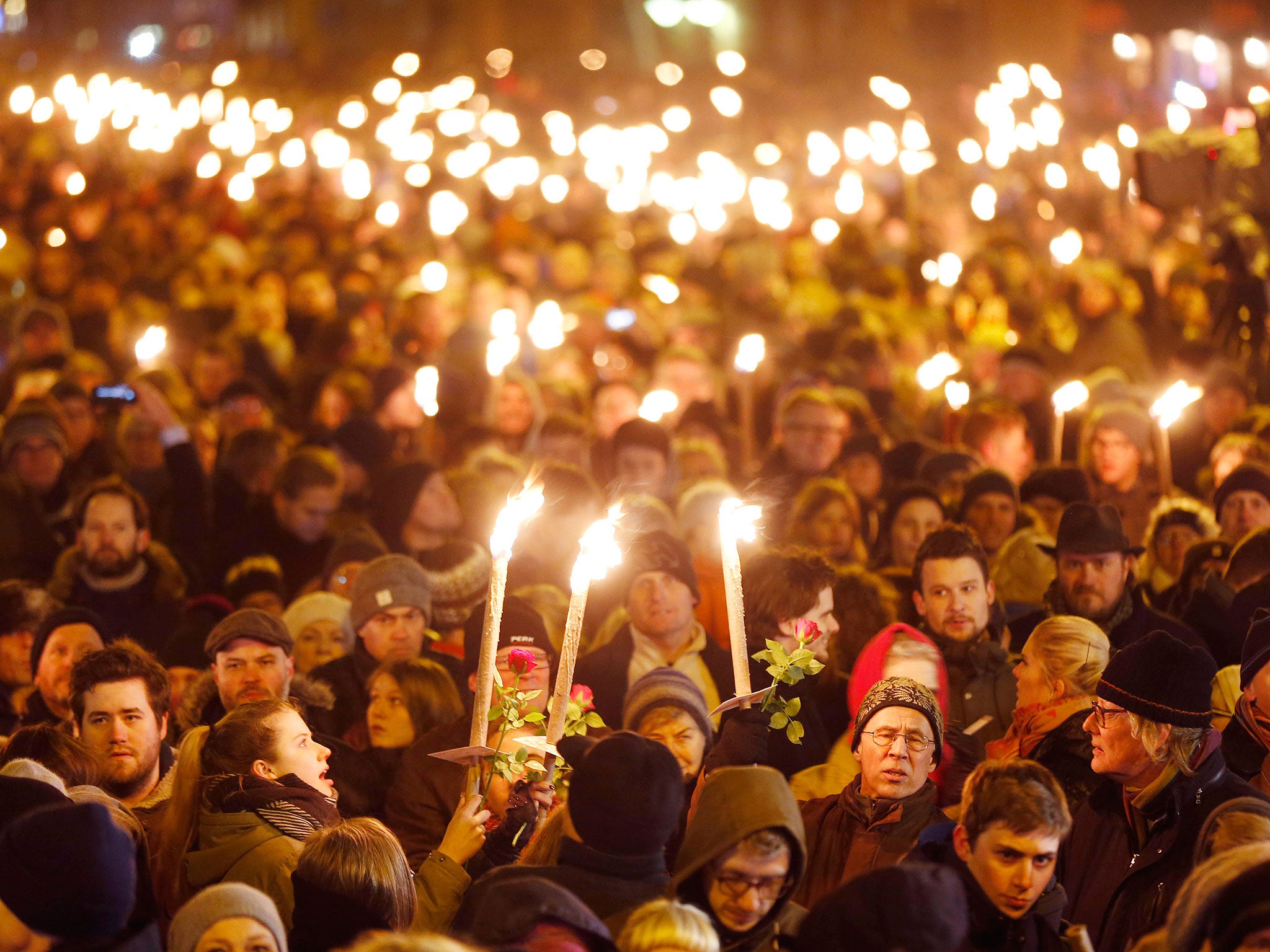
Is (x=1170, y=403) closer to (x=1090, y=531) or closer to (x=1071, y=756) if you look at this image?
(x=1090, y=531)

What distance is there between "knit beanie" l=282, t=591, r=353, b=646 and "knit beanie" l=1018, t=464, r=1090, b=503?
3280mm

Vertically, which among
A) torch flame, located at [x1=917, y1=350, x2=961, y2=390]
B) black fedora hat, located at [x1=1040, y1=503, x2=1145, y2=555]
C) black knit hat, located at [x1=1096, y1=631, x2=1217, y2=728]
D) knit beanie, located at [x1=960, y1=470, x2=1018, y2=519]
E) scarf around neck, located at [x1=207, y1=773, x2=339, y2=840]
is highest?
torch flame, located at [x1=917, y1=350, x2=961, y2=390]

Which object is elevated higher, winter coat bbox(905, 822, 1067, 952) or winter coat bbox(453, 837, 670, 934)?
winter coat bbox(453, 837, 670, 934)

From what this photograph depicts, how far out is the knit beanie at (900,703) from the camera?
4.96m

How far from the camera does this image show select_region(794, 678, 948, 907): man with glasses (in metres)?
4.87

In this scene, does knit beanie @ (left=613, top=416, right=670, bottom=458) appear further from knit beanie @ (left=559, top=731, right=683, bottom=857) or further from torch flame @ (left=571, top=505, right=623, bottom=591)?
knit beanie @ (left=559, top=731, right=683, bottom=857)

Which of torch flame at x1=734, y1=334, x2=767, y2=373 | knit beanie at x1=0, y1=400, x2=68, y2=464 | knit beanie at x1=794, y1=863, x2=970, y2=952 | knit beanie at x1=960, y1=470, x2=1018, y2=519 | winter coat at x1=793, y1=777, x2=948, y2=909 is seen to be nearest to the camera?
knit beanie at x1=794, y1=863, x2=970, y2=952

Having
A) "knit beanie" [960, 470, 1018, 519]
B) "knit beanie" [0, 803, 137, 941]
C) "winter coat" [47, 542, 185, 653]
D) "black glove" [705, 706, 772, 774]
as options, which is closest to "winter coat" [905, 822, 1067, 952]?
"black glove" [705, 706, 772, 774]

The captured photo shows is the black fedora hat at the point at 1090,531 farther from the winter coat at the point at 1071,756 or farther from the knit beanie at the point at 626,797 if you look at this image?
the knit beanie at the point at 626,797

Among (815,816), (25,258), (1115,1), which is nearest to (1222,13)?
(1115,1)

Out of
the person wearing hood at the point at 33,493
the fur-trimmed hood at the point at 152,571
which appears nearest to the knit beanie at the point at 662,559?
the fur-trimmed hood at the point at 152,571

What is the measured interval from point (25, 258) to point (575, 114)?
49.0ft

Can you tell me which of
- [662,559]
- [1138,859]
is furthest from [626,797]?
[662,559]

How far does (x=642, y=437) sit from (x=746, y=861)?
5.02m
